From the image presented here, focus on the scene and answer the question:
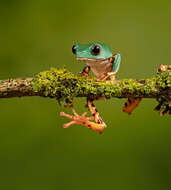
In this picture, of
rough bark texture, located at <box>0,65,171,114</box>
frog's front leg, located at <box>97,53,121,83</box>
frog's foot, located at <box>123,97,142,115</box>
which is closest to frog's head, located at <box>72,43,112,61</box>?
frog's front leg, located at <box>97,53,121,83</box>

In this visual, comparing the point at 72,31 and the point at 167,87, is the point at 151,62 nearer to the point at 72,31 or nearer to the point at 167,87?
the point at 72,31

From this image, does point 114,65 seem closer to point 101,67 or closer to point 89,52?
point 101,67

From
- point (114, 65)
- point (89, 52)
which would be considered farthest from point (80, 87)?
point (114, 65)

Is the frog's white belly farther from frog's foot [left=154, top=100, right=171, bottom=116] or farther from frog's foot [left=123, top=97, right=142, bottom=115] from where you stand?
frog's foot [left=154, top=100, right=171, bottom=116]

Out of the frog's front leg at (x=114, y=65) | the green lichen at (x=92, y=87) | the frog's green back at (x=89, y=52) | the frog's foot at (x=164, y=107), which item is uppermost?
the frog's green back at (x=89, y=52)

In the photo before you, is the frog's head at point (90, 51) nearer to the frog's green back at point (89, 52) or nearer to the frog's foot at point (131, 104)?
the frog's green back at point (89, 52)

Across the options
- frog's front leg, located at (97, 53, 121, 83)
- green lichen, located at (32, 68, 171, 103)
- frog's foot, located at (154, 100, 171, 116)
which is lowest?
frog's foot, located at (154, 100, 171, 116)

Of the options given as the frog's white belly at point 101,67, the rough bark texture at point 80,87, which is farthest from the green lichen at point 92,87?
the frog's white belly at point 101,67
